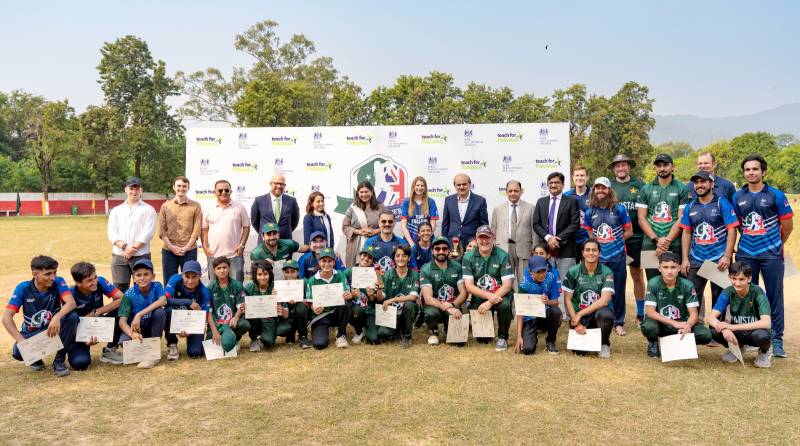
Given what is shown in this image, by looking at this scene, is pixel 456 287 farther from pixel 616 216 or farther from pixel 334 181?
pixel 334 181

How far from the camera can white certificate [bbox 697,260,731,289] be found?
5.92 metres

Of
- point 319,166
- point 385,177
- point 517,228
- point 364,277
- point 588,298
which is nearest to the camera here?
point 588,298

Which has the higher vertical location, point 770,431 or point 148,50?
point 148,50

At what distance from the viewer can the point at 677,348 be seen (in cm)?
546

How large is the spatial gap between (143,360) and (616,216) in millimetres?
5608

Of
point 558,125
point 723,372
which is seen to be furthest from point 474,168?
point 723,372

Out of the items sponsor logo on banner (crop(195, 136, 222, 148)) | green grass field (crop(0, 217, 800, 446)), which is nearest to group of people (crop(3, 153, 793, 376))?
green grass field (crop(0, 217, 800, 446))

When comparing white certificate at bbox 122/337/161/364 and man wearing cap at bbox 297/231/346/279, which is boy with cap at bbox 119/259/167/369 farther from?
man wearing cap at bbox 297/231/346/279

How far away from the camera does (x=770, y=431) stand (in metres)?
3.88

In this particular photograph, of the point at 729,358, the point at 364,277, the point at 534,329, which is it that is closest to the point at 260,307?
the point at 364,277

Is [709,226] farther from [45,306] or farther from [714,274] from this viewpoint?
[45,306]

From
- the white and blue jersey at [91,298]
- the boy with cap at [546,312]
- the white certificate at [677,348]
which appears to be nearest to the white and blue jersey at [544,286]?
the boy with cap at [546,312]

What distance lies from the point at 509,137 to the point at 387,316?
165 inches

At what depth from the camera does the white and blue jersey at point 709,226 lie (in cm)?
605
